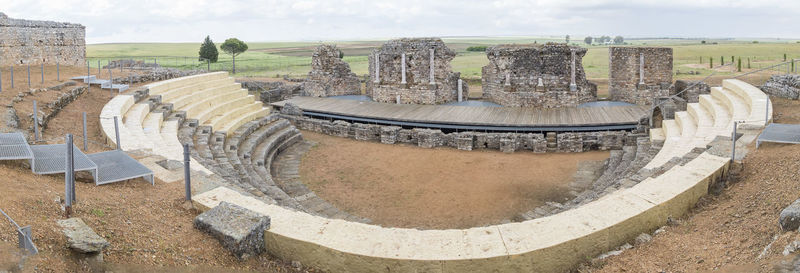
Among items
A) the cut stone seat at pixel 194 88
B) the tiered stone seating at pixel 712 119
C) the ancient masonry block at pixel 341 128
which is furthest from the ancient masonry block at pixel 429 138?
the cut stone seat at pixel 194 88

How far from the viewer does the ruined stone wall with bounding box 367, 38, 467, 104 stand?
998 inches

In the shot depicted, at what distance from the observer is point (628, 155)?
1625cm

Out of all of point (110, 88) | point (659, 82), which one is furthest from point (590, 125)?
point (110, 88)

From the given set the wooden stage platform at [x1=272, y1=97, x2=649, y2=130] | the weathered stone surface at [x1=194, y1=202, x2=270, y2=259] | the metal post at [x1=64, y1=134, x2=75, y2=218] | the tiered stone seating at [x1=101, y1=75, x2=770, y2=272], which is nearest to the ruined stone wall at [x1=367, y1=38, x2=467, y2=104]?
the wooden stage platform at [x1=272, y1=97, x2=649, y2=130]

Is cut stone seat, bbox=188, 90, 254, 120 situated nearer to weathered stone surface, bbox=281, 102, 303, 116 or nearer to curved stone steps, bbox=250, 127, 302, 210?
weathered stone surface, bbox=281, 102, 303, 116

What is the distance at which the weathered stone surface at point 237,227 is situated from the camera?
654 cm

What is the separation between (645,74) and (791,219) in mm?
19795

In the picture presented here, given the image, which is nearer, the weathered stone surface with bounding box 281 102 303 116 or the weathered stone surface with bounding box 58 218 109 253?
the weathered stone surface with bounding box 58 218 109 253

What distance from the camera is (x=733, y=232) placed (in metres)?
6.73

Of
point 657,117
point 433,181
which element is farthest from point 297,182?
point 657,117

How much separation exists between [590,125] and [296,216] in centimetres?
1486

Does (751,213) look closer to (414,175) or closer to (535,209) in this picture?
(535,209)

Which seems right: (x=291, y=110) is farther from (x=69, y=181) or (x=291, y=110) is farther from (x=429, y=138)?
(x=69, y=181)

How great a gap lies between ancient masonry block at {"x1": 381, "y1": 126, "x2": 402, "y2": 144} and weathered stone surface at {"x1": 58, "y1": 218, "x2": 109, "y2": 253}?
49.0 ft
